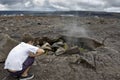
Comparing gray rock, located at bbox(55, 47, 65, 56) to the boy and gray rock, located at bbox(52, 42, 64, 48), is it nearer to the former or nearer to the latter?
gray rock, located at bbox(52, 42, 64, 48)

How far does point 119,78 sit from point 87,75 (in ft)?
2.85

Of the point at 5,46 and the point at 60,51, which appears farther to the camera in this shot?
the point at 60,51

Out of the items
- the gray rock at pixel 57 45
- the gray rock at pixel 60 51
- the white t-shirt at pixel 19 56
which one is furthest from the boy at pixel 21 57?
the gray rock at pixel 57 45

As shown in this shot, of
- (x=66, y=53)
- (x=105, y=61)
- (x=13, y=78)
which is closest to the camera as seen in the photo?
(x=13, y=78)

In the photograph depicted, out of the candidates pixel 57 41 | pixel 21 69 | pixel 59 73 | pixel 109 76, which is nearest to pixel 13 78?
pixel 21 69

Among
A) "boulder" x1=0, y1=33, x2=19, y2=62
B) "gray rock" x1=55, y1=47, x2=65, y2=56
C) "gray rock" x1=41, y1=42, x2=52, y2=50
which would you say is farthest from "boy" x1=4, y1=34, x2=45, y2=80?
"gray rock" x1=41, y1=42, x2=52, y2=50

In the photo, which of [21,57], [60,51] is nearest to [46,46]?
[60,51]

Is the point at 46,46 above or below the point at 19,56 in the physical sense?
below

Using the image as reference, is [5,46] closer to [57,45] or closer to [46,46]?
[46,46]

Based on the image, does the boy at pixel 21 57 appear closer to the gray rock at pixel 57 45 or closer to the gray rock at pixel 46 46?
the gray rock at pixel 46 46

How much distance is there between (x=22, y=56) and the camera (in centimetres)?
709

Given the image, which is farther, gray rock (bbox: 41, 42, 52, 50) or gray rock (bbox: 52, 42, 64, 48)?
gray rock (bbox: 52, 42, 64, 48)

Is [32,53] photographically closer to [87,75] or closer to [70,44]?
[87,75]

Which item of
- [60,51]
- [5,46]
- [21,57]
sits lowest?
[60,51]
